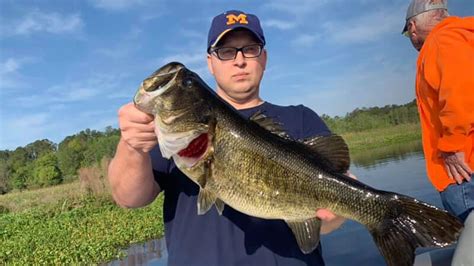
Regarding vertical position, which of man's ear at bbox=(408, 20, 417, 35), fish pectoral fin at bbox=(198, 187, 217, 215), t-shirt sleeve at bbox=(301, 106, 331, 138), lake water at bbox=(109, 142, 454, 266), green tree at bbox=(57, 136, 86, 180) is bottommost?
lake water at bbox=(109, 142, 454, 266)

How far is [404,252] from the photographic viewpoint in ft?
8.63

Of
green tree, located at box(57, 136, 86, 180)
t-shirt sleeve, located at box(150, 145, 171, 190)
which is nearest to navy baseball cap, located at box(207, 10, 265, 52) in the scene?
t-shirt sleeve, located at box(150, 145, 171, 190)

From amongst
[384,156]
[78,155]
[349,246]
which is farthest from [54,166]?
[349,246]

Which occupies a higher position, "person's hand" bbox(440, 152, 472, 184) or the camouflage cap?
the camouflage cap

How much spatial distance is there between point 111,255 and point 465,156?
10337 mm

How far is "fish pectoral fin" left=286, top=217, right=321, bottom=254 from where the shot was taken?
8.59ft

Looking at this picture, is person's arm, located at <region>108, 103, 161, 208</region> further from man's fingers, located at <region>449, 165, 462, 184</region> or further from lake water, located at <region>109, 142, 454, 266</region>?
lake water, located at <region>109, 142, 454, 266</region>

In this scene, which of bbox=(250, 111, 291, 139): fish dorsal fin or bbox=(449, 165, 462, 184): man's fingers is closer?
bbox=(250, 111, 291, 139): fish dorsal fin

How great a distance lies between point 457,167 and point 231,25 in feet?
8.47

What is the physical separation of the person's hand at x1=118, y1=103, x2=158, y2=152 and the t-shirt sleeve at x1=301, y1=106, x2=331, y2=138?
122cm

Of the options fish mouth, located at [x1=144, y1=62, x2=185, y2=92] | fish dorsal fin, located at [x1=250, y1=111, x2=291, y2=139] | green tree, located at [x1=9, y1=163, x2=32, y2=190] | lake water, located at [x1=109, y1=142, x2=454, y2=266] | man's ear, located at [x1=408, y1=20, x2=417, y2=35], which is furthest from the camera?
green tree, located at [x1=9, y1=163, x2=32, y2=190]

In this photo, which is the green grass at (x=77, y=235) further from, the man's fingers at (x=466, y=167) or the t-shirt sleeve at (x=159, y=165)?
the man's fingers at (x=466, y=167)

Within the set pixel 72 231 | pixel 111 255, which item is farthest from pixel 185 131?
pixel 72 231

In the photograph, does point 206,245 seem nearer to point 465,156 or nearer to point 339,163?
point 339,163
